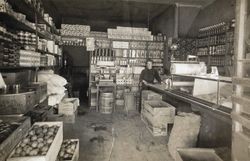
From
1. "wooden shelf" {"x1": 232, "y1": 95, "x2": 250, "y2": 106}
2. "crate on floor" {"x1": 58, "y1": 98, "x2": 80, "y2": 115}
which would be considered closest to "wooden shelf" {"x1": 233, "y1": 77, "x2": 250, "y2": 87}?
"wooden shelf" {"x1": 232, "y1": 95, "x2": 250, "y2": 106}

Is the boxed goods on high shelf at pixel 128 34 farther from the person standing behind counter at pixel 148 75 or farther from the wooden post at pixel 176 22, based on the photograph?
the person standing behind counter at pixel 148 75

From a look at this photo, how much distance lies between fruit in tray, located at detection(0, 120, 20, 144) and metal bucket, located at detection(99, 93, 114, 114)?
167 inches

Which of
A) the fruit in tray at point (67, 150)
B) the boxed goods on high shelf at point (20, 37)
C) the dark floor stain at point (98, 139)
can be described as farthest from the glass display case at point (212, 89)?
the boxed goods on high shelf at point (20, 37)

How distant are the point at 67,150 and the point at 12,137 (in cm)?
105

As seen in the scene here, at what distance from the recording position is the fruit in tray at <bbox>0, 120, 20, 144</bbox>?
195 centimetres

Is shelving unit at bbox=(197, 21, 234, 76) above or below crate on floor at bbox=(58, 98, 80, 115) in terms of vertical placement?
above

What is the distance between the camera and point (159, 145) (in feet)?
13.0

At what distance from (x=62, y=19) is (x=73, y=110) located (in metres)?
5.68

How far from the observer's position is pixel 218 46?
6.23 meters

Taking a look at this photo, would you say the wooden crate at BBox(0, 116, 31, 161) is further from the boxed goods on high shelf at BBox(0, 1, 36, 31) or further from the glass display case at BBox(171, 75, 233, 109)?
the glass display case at BBox(171, 75, 233, 109)

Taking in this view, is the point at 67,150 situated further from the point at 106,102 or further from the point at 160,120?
the point at 106,102

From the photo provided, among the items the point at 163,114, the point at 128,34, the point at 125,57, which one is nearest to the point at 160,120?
the point at 163,114

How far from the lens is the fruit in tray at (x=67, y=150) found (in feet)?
9.09

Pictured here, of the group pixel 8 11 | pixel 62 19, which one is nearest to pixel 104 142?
pixel 8 11
